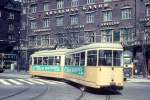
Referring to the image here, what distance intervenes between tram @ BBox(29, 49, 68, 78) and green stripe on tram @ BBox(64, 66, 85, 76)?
1.91 metres

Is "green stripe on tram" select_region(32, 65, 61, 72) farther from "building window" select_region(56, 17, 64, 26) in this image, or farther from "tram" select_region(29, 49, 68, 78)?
"building window" select_region(56, 17, 64, 26)

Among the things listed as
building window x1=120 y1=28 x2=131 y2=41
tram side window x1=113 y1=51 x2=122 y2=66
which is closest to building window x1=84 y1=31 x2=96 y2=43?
building window x1=120 y1=28 x2=131 y2=41

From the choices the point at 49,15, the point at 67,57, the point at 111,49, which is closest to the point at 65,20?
the point at 49,15

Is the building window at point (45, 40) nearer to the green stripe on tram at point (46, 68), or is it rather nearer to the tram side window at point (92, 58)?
the green stripe on tram at point (46, 68)

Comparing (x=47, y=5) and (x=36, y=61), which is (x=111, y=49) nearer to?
(x=36, y=61)

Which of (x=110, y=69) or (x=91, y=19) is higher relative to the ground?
(x=91, y=19)

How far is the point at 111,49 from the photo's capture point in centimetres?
2105

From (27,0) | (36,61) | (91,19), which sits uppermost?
(27,0)

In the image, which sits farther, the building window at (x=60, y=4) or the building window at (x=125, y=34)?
the building window at (x=60, y=4)

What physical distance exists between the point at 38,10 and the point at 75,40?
12602 mm

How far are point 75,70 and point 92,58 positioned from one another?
13.5 ft

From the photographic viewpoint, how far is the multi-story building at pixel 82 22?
53.8 metres

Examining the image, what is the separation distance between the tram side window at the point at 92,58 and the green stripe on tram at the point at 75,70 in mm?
1162

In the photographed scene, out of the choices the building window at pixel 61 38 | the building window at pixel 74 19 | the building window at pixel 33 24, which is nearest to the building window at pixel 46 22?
the building window at pixel 33 24
